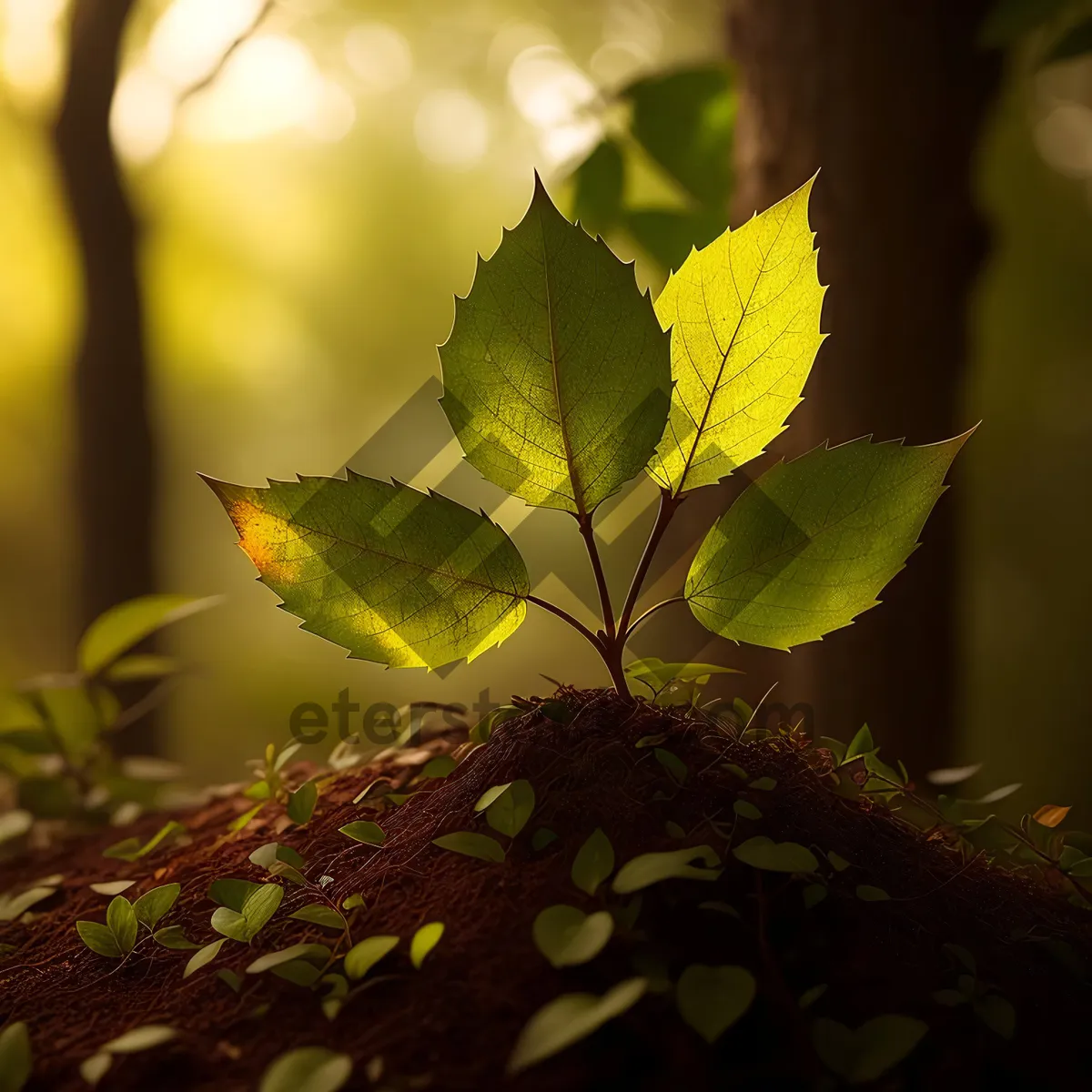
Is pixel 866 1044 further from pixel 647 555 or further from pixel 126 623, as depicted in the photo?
pixel 126 623

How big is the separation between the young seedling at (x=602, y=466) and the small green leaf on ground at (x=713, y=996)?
165 mm

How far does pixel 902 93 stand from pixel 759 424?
0.88 meters

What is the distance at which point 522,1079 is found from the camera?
328mm

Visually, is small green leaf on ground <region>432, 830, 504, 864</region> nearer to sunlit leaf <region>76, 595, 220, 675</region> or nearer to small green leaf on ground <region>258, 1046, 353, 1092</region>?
small green leaf on ground <region>258, 1046, 353, 1092</region>

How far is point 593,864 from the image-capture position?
0.39m

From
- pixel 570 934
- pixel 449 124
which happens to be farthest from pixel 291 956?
pixel 449 124

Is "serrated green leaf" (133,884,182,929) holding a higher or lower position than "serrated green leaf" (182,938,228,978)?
higher

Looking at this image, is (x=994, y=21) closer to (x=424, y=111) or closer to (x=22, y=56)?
(x=22, y=56)

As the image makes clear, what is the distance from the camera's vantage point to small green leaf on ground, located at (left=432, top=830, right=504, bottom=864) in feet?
1.35

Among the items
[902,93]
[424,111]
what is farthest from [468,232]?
[902,93]

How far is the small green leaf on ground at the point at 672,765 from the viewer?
1.47 ft

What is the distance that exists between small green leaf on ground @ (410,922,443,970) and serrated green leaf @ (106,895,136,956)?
194 mm

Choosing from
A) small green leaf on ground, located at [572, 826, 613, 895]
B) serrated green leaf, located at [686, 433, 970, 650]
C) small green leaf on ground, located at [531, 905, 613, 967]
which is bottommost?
small green leaf on ground, located at [531, 905, 613, 967]

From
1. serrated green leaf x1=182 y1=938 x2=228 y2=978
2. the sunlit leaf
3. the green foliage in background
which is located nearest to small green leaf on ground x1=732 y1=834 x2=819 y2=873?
serrated green leaf x1=182 y1=938 x2=228 y2=978
